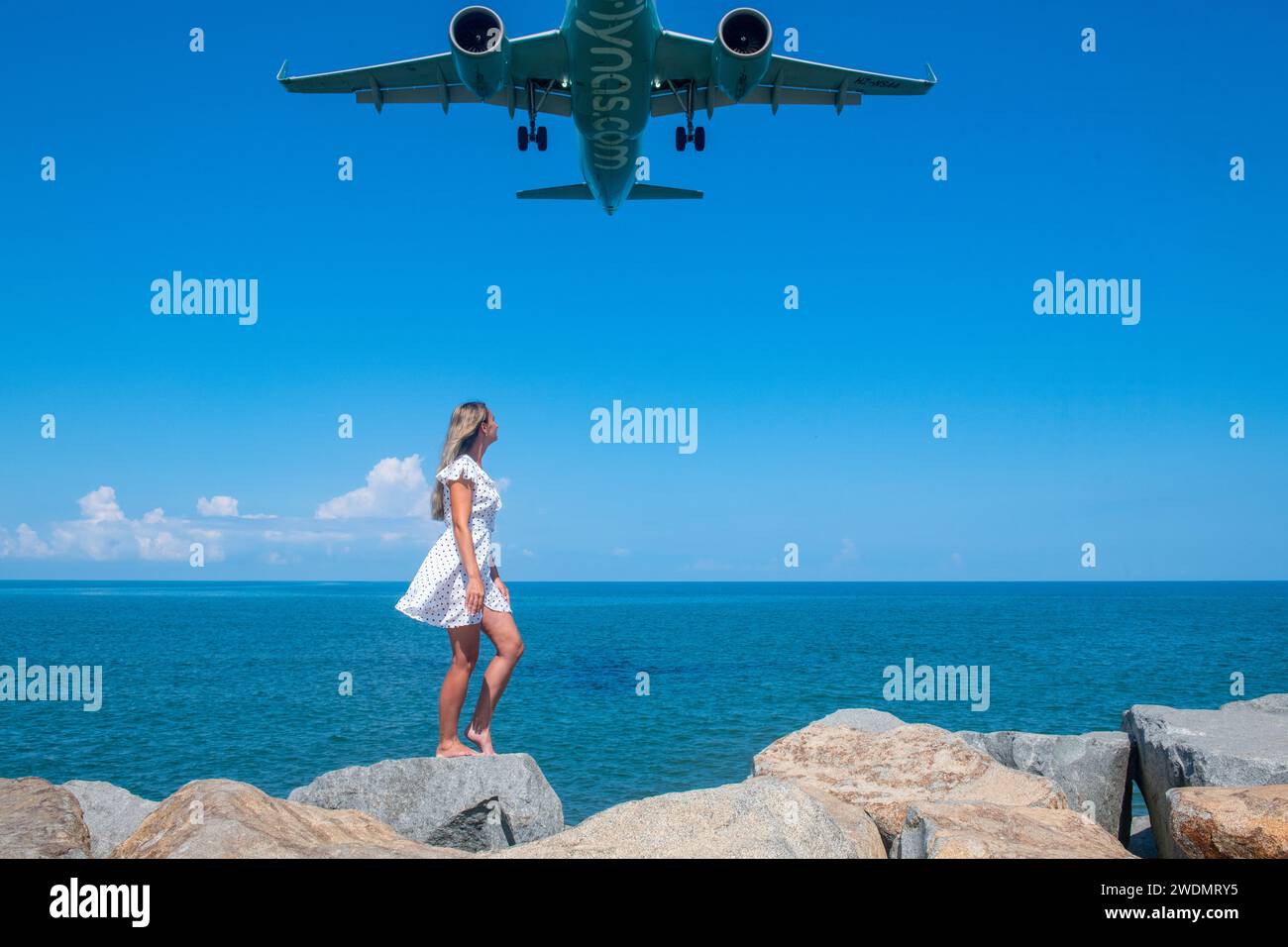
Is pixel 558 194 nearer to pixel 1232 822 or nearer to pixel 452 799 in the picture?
pixel 452 799

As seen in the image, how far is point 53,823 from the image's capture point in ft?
18.2

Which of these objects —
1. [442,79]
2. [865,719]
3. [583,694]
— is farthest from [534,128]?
[583,694]

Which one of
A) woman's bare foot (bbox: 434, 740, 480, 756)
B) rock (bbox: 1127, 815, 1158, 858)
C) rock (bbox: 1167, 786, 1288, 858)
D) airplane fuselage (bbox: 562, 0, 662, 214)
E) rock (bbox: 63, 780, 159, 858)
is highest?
airplane fuselage (bbox: 562, 0, 662, 214)

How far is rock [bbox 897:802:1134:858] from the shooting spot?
16.2 ft

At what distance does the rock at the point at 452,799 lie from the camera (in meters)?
6.85

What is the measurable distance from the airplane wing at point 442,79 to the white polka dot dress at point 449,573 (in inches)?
622

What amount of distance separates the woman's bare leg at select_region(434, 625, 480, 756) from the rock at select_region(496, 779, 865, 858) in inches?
65.7

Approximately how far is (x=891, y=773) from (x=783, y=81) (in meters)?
19.4

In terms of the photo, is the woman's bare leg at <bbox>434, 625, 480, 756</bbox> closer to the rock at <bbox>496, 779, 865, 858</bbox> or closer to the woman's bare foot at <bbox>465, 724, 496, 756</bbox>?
the woman's bare foot at <bbox>465, 724, 496, 756</bbox>

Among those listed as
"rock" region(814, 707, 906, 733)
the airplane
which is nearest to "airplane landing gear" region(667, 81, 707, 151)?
the airplane

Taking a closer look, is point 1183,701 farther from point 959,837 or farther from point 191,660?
point 191,660

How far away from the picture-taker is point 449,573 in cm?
657
